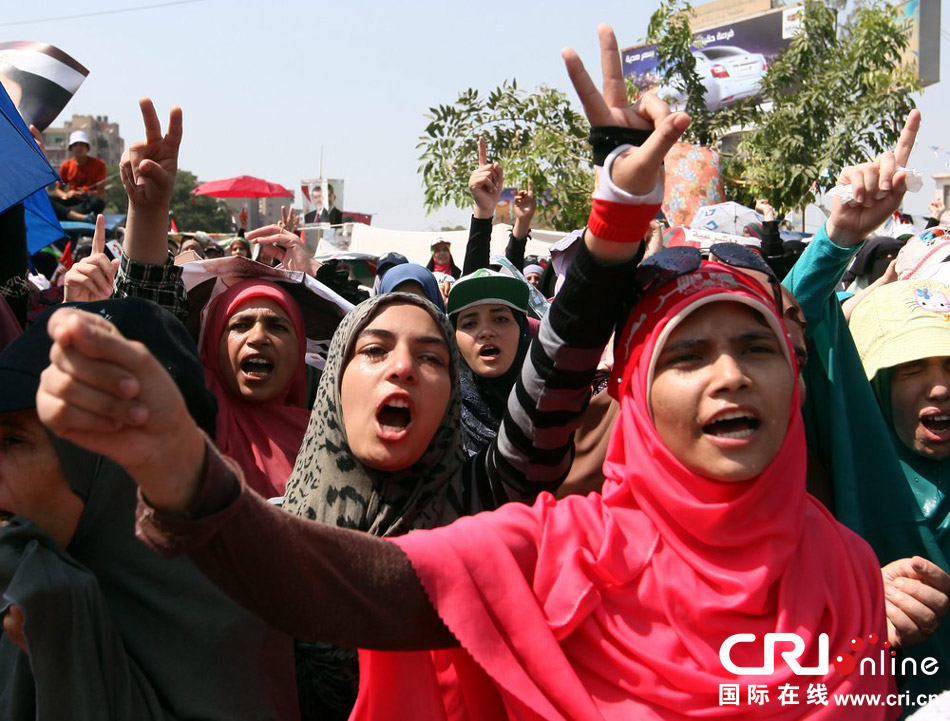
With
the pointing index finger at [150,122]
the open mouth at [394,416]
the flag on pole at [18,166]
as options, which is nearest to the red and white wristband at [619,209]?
the open mouth at [394,416]

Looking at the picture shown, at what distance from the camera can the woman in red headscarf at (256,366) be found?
2916mm

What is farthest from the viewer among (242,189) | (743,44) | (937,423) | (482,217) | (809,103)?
(743,44)

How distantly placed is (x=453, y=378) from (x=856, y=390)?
114 centimetres

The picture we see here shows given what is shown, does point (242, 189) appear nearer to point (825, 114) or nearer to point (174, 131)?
point (825, 114)

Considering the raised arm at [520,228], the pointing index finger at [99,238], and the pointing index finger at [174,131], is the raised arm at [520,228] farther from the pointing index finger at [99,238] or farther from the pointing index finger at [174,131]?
the pointing index finger at [174,131]

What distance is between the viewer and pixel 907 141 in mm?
2490

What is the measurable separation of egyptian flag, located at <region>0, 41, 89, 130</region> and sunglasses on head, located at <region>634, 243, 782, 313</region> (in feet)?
9.01

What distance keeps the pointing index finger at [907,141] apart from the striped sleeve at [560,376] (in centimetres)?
106

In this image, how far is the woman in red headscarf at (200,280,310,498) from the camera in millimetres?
2916

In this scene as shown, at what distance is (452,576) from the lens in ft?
5.06

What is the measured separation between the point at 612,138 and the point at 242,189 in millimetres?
15896

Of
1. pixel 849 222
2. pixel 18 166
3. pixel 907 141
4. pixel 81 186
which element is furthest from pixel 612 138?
pixel 81 186

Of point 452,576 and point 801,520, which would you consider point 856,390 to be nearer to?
point 801,520

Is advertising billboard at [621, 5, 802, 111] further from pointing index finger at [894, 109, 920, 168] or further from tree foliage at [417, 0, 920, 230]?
pointing index finger at [894, 109, 920, 168]
